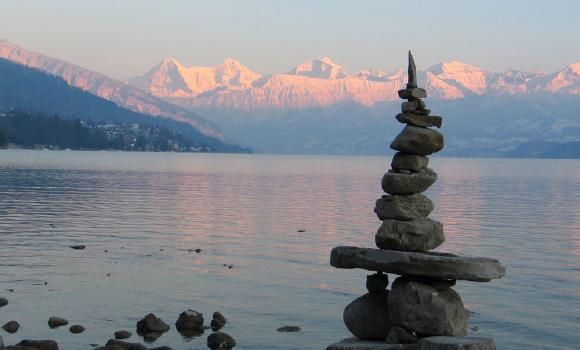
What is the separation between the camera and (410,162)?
2417 centimetres

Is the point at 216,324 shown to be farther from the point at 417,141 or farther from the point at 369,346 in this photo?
the point at 417,141

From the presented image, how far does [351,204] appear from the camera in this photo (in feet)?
325

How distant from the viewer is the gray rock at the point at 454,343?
20.5 metres

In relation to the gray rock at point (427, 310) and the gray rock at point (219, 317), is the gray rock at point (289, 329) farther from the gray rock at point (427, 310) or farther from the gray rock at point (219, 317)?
the gray rock at point (427, 310)

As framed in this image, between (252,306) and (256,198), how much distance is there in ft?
230

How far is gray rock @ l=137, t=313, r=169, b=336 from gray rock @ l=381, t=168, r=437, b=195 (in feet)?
37.6

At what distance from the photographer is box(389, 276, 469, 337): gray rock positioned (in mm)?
22375

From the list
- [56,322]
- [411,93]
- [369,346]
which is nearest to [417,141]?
[411,93]

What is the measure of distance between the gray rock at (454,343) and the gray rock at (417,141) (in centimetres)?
552

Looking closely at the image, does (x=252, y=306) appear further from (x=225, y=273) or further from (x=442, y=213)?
(x=442, y=213)

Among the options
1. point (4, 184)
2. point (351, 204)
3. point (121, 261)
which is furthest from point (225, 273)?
point (4, 184)

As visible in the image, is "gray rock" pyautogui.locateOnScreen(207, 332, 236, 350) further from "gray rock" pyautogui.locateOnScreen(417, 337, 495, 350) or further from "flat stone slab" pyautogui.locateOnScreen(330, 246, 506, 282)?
"gray rock" pyautogui.locateOnScreen(417, 337, 495, 350)

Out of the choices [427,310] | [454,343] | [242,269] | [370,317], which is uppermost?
[427,310]

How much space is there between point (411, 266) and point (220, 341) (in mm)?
9356
